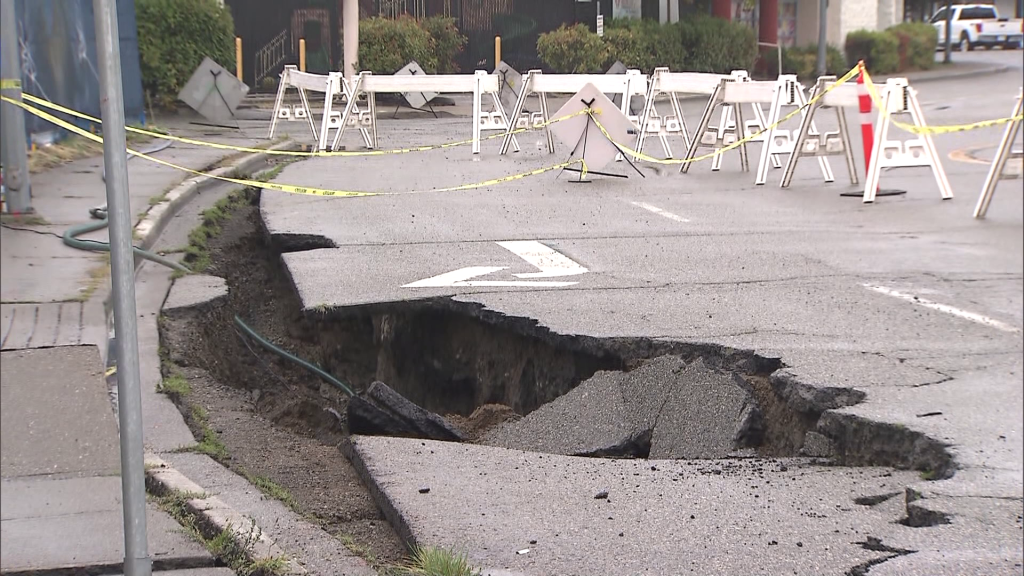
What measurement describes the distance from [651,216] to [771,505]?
416 cm

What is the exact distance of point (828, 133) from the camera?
196 inches

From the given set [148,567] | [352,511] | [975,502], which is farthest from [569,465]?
[148,567]

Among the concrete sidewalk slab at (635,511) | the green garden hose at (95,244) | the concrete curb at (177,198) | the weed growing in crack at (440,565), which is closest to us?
the weed growing in crack at (440,565)

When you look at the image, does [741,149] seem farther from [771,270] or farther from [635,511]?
[635,511]

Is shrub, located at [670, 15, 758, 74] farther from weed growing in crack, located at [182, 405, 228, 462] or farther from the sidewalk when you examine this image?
weed growing in crack, located at [182, 405, 228, 462]

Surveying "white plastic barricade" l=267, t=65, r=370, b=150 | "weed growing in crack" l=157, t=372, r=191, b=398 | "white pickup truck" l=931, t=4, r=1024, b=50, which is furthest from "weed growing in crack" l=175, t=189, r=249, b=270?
"white pickup truck" l=931, t=4, r=1024, b=50

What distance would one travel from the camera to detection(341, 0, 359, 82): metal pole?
4.25 metres

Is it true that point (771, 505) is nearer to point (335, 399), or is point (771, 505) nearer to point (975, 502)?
point (975, 502)

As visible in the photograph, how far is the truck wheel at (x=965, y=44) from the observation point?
2.76 metres

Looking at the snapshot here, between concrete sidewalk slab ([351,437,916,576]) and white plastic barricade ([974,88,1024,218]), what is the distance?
4.39ft

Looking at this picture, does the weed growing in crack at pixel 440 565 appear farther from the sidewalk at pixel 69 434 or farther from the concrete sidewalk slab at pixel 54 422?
the concrete sidewalk slab at pixel 54 422

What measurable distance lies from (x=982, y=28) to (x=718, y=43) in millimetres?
1011

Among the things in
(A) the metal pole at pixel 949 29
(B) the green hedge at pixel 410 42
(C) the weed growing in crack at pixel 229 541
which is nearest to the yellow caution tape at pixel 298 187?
(B) the green hedge at pixel 410 42

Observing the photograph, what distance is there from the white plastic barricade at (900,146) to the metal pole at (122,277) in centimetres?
214
